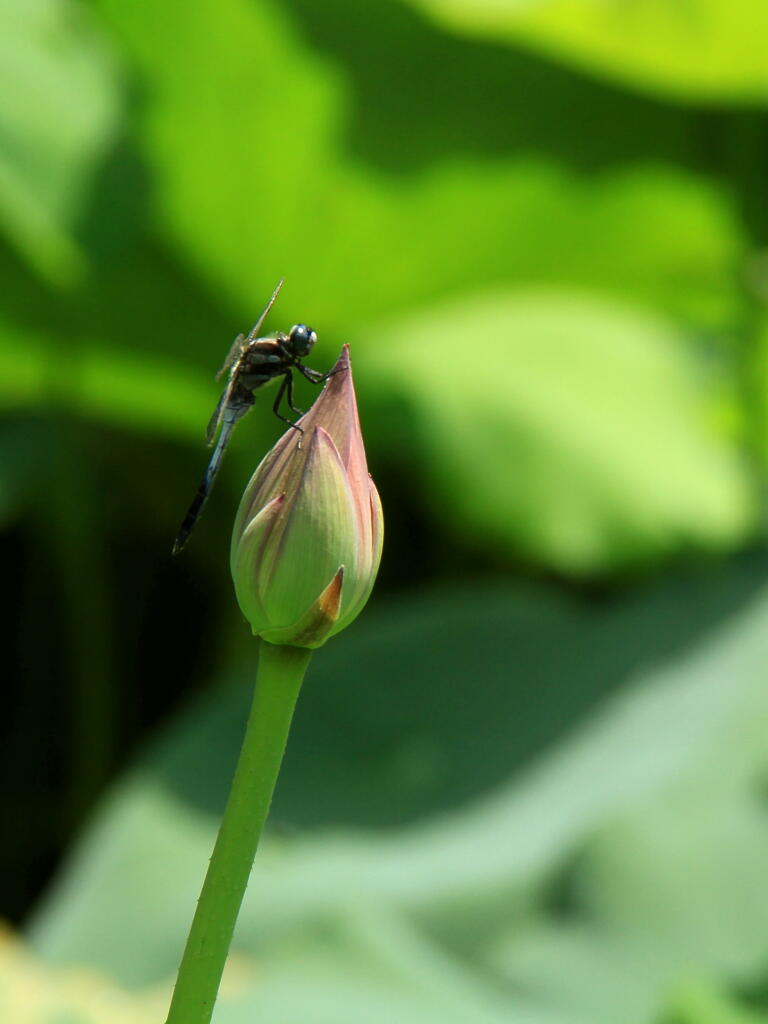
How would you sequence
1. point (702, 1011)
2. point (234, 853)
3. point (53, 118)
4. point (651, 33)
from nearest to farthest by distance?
point (234, 853), point (702, 1011), point (651, 33), point (53, 118)

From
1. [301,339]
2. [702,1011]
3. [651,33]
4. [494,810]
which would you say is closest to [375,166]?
[651,33]

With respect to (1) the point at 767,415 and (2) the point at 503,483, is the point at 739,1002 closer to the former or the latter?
(2) the point at 503,483

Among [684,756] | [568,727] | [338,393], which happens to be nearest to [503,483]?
[568,727]

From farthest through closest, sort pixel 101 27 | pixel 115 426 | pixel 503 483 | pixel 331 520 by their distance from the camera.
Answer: pixel 115 426
pixel 503 483
pixel 101 27
pixel 331 520

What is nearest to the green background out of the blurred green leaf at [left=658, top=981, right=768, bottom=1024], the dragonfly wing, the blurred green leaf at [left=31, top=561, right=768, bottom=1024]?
the blurred green leaf at [left=31, top=561, right=768, bottom=1024]

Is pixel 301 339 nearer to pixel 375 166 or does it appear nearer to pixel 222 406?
pixel 222 406

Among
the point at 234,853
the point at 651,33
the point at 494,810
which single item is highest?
the point at 651,33

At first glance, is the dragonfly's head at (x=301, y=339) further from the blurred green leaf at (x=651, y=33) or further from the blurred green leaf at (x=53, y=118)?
the blurred green leaf at (x=53, y=118)
